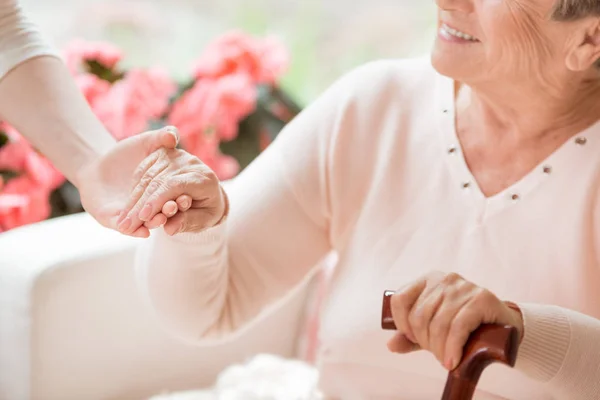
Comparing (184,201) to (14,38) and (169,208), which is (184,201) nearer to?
(169,208)

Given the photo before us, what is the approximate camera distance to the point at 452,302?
976mm

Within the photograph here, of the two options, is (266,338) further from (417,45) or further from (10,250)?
(417,45)

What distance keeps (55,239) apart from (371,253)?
63 cm

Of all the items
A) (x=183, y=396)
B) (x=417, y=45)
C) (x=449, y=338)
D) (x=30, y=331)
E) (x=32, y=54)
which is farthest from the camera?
(x=417, y=45)

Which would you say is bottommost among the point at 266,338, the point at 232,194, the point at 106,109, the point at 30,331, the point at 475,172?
the point at 266,338

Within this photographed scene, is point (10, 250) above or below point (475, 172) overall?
below

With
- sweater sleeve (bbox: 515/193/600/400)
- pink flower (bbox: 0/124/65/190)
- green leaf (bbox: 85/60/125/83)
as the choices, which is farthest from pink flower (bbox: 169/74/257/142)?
sweater sleeve (bbox: 515/193/600/400)

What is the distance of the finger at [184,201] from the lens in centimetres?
108

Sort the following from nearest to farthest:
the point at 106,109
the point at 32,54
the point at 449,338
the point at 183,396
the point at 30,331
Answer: the point at 449,338
the point at 32,54
the point at 30,331
the point at 183,396
the point at 106,109

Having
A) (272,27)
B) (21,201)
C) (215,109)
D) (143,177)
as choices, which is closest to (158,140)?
(143,177)

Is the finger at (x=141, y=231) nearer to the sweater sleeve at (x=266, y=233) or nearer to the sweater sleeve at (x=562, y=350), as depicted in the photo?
the sweater sleeve at (x=266, y=233)

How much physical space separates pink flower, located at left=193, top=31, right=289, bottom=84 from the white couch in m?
0.53

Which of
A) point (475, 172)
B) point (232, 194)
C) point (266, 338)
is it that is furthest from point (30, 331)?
point (475, 172)

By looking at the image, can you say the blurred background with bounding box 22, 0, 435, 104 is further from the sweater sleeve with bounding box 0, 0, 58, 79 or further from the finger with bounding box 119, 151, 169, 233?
the finger with bounding box 119, 151, 169, 233
